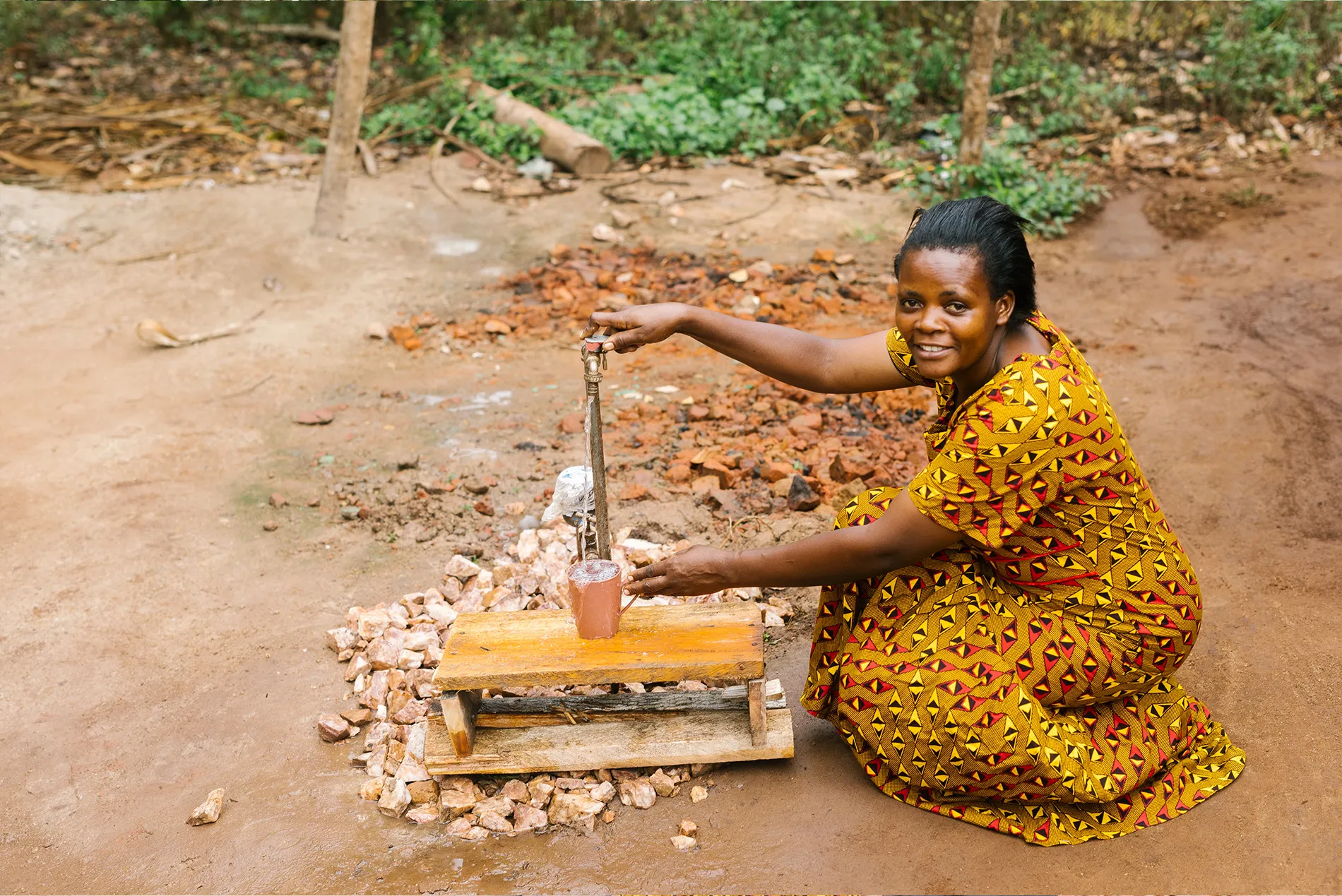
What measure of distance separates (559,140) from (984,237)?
5.66m

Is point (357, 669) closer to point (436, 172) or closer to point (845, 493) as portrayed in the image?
point (845, 493)

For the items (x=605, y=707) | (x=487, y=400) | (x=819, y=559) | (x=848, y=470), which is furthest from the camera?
(x=487, y=400)

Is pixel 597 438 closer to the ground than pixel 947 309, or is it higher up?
closer to the ground

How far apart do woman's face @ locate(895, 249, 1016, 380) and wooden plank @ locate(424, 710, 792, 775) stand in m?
1.01

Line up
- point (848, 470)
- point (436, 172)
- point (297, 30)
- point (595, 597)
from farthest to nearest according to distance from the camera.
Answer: point (297, 30) < point (436, 172) < point (848, 470) < point (595, 597)

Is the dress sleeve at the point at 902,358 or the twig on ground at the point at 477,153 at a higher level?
the dress sleeve at the point at 902,358

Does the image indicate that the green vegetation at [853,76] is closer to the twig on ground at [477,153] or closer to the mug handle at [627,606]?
the twig on ground at [477,153]

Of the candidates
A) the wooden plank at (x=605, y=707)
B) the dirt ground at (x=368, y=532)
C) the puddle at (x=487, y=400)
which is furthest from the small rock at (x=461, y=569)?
the puddle at (x=487, y=400)

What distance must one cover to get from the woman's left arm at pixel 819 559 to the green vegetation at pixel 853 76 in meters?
4.92

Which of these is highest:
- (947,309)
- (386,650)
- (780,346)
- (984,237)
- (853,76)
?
(984,237)

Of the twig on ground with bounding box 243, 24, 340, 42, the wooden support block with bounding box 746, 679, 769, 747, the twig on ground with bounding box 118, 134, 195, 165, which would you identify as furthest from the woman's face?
the twig on ground with bounding box 243, 24, 340, 42

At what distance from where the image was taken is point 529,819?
2.54 meters

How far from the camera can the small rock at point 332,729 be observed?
9.33 feet

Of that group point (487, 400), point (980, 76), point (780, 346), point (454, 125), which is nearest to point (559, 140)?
point (454, 125)
